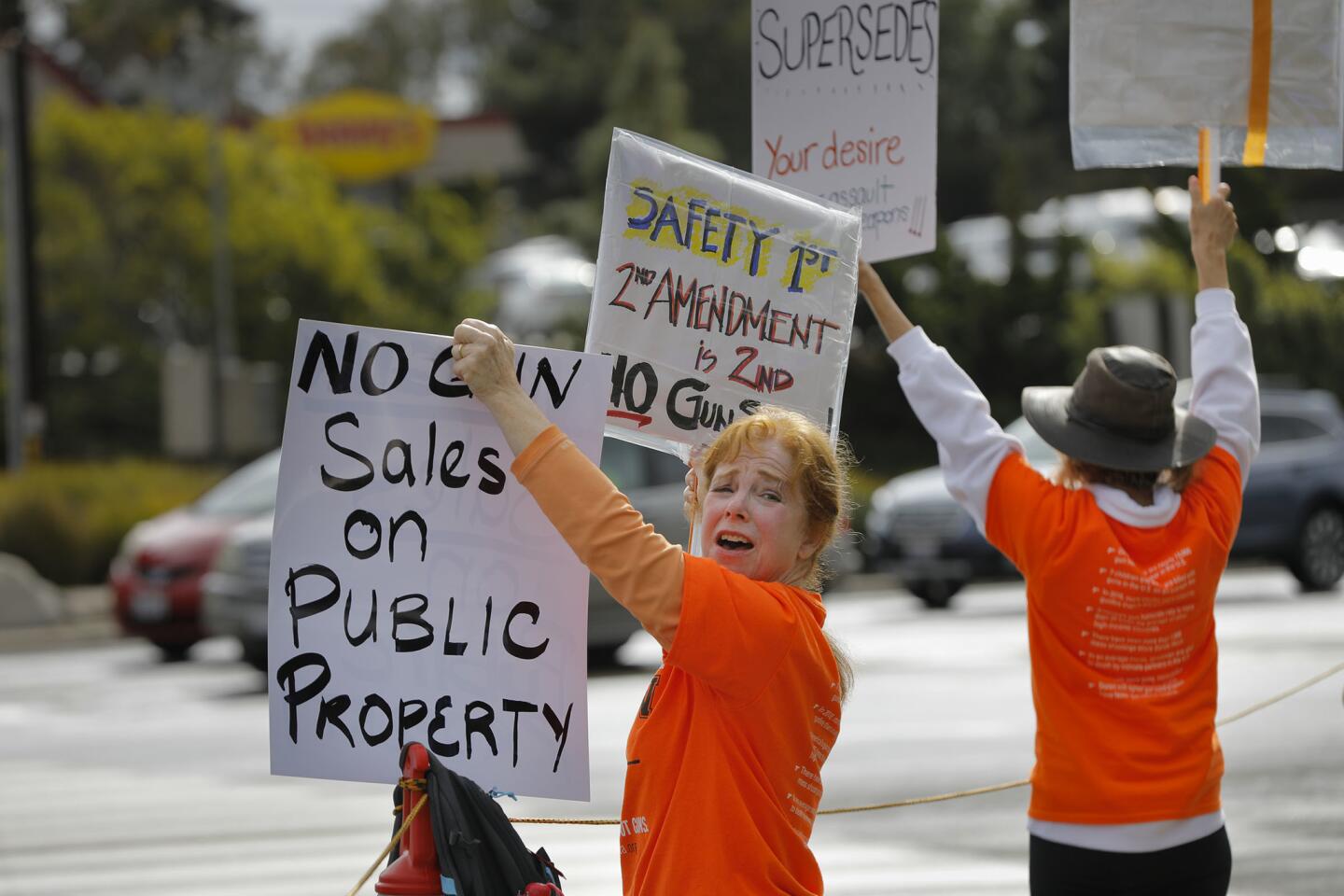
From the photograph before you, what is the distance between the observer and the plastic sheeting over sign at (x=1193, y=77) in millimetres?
4223

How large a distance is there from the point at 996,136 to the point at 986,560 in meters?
36.4

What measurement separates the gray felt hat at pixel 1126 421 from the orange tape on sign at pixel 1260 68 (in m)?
0.87

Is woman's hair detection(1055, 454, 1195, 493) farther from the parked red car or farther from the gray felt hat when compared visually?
the parked red car

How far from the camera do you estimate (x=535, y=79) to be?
54.4 meters

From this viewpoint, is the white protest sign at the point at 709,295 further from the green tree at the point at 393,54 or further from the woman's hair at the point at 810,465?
the green tree at the point at 393,54

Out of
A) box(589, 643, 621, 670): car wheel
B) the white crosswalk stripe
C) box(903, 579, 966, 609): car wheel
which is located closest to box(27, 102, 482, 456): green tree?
box(903, 579, 966, 609): car wheel

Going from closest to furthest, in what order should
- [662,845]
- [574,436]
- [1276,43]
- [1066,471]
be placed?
[662,845]
[574,436]
[1066,471]
[1276,43]

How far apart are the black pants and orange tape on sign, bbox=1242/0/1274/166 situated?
63.9 inches

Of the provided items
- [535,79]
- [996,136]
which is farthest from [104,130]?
[996,136]

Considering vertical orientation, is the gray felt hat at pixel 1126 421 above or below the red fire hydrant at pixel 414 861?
above

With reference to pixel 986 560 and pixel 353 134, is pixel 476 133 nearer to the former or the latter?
pixel 353 134

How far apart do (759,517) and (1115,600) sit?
2.37 feet

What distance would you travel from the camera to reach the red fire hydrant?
3135mm

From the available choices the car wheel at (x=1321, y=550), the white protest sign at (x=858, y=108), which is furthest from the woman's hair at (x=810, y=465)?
the car wheel at (x=1321, y=550)
